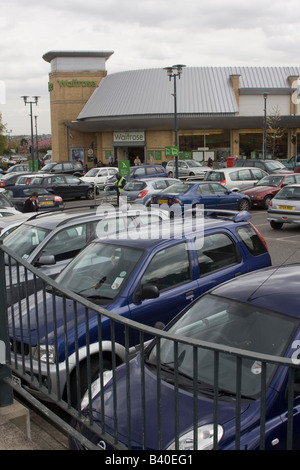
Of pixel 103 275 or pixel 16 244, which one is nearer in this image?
pixel 103 275

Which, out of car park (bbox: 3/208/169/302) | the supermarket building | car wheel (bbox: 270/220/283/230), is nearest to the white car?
the supermarket building

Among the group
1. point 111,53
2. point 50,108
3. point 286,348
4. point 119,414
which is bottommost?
point 119,414

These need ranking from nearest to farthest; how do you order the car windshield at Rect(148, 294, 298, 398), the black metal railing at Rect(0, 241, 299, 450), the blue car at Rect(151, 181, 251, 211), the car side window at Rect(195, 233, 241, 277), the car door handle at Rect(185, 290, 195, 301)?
the black metal railing at Rect(0, 241, 299, 450) < the car windshield at Rect(148, 294, 298, 398) < the car door handle at Rect(185, 290, 195, 301) < the car side window at Rect(195, 233, 241, 277) < the blue car at Rect(151, 181, 251, 211)

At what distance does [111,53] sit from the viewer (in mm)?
56188

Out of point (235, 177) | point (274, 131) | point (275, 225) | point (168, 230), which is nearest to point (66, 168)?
point (235, 177)

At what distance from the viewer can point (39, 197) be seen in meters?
20.0

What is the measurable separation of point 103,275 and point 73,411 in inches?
115

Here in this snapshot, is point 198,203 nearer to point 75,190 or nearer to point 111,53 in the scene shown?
point 75,190

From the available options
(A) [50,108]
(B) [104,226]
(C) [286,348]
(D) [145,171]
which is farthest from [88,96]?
(C) [286,348]

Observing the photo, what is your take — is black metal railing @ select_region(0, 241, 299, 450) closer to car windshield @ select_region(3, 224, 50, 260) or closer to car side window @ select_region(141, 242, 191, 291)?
car side window @ select_region(141, 242, 191, 291)

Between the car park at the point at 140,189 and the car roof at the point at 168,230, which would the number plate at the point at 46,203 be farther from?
the car roof at the point at 168,230

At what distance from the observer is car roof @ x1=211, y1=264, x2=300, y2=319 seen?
4218 millimetres

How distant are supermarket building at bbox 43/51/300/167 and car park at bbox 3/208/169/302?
120ft

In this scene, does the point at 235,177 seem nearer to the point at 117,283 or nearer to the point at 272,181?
the point at 272,181
